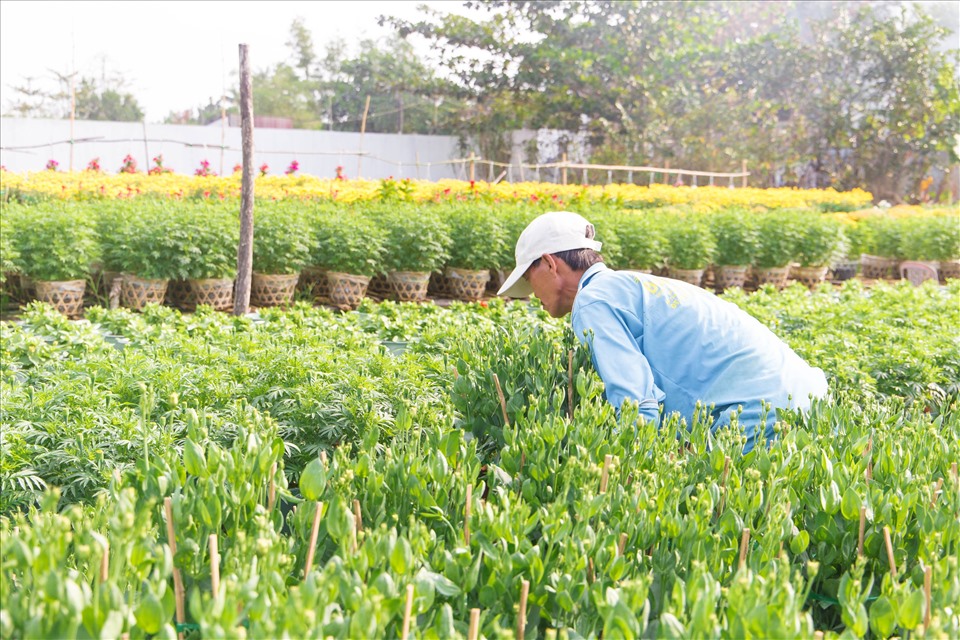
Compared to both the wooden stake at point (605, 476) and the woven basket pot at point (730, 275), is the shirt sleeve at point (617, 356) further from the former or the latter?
the woven basket pot at point (730, 275)

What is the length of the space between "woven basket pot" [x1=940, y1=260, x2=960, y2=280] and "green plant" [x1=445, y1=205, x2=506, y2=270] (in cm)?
756

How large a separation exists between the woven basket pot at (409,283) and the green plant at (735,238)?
4164mm

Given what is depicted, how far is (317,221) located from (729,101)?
65.1 feet

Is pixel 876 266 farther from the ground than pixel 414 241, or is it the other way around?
pixel 414 241

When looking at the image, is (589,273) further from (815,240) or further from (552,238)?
(815,240)

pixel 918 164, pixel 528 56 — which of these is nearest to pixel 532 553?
pixel 528 56

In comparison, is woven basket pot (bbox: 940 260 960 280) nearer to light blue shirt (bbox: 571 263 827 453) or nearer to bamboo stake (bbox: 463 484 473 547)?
light blue shirt (bbox: 571 263 827 453)

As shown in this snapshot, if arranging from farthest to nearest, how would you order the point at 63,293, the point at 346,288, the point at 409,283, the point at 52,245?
the point at 409,283
the point at 346,288
the point at 63,293
the point at 52,245

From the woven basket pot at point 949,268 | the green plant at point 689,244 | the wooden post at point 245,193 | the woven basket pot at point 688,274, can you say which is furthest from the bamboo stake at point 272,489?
the woven basket pot at point 949,268

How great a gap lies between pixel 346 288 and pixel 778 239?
19.7 ft

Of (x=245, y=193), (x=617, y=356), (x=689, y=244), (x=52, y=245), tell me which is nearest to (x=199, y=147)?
(x=689, y=244)

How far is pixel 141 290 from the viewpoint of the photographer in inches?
332

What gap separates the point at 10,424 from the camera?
2.88 metres

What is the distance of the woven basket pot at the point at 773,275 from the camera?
1224 cm
